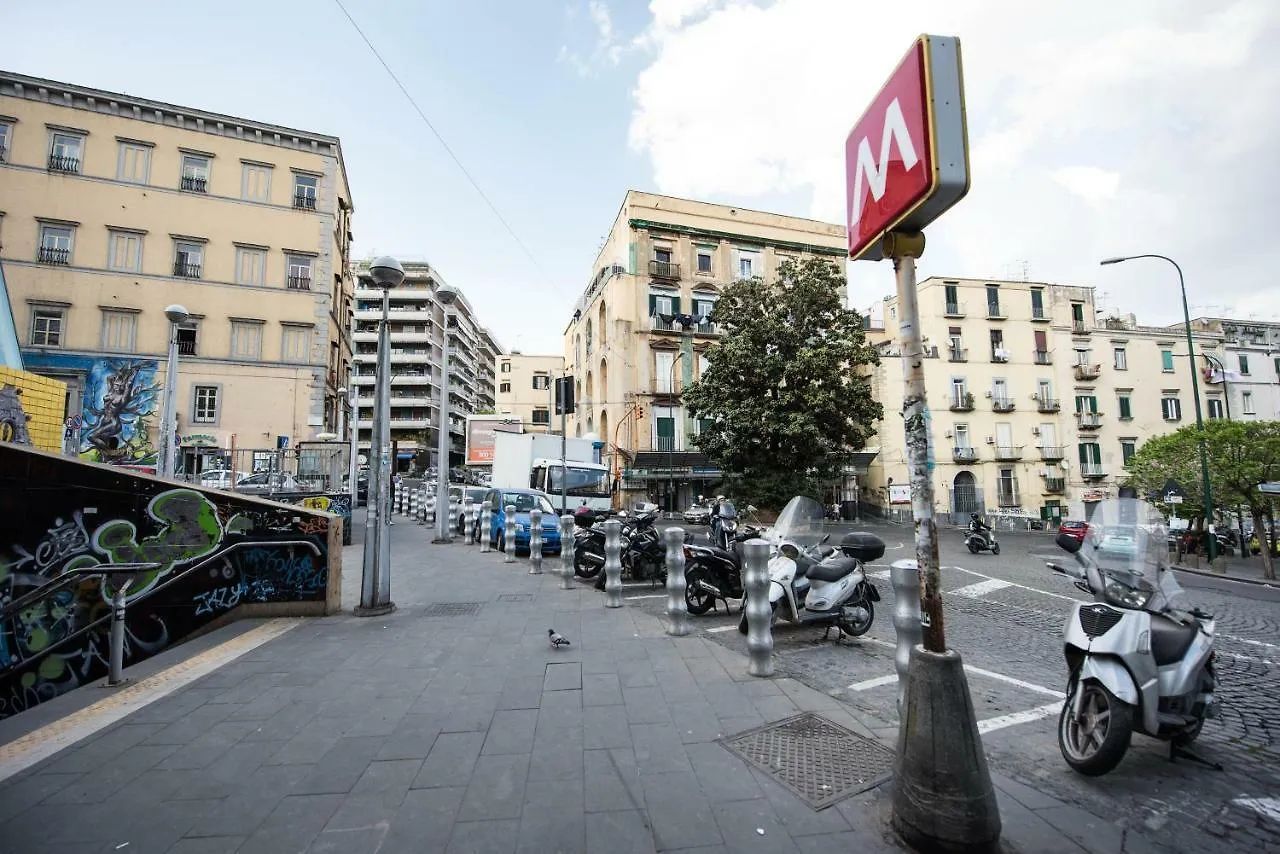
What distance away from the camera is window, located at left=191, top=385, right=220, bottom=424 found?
2686 cm

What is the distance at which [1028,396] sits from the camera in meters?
34.9

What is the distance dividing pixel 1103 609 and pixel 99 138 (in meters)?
40.1

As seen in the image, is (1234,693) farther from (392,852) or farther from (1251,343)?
(1251,343)

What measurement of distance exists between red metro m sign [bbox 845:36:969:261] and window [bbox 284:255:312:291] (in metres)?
33.2

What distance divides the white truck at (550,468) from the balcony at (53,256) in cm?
2334

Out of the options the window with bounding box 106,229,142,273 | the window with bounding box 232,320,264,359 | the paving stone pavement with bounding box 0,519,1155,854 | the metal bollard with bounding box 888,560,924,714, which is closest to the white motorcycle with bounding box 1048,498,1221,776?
the paving stone pavement with bounding box 0,519,1155,854

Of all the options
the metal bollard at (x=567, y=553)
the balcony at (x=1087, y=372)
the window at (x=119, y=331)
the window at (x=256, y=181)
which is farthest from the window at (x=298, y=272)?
the balcony at (x=1087, y=372)

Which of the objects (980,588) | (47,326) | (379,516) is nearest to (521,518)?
(379,516)

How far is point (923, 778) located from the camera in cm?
247

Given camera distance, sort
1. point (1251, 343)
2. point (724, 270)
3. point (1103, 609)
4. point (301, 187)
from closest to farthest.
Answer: point (1103, 609) → point (301, 187) → point (724, 270) → point (1251, 343)

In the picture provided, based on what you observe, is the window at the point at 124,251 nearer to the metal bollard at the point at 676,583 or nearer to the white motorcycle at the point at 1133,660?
the metal bollard at the point at 676,583

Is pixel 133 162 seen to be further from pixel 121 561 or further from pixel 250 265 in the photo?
pixel 121 561

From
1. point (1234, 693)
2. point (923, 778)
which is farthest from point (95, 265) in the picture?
point (1234, 693)

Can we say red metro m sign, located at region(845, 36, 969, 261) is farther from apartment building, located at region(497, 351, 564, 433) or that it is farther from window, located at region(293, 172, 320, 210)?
apartment building, located at region(497, 351, 564, 433)
